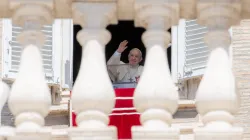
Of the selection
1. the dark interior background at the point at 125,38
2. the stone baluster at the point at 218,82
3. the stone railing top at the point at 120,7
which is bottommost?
the stone baluster at the point at 218,82

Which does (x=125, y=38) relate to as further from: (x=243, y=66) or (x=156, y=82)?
(x=156, y=82)

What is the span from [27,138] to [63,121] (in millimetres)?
8271

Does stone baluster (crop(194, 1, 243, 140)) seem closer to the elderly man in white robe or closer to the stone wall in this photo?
the stone wall

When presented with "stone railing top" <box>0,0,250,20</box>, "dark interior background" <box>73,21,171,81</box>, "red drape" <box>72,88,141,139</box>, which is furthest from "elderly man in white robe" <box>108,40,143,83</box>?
"stone railing top" <box>0,0,250,20</box>

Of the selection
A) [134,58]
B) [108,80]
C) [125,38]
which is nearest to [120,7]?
[108,80]

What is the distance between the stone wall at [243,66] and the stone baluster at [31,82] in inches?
287

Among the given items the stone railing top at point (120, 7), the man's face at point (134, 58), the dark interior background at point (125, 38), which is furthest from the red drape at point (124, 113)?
the stone railing top at point (120, 7)

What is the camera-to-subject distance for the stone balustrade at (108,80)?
577cm

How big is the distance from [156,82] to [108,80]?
0.26 m

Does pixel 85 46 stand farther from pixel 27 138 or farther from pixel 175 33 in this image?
pixel 175 33

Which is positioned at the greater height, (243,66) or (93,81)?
(243,66)

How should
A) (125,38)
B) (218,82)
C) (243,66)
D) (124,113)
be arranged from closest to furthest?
1. (218,82)
2. (124,113)
3. (243,66)
4. (125,38)

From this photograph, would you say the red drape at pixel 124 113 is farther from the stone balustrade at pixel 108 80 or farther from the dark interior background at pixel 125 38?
the stone balustrade at pixel 108 80

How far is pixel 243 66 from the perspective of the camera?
13.7 m
